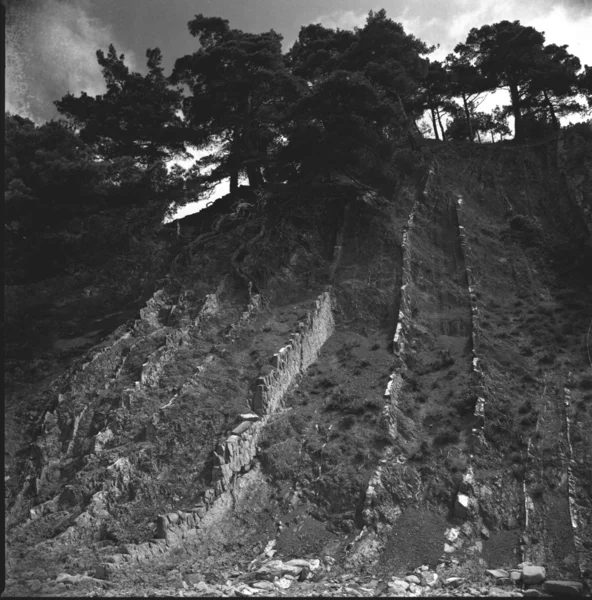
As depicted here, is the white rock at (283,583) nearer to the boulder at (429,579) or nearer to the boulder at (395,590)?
the boulder at (395,590)

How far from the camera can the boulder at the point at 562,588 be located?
35.5ft

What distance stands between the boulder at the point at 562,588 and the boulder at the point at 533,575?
23 cm

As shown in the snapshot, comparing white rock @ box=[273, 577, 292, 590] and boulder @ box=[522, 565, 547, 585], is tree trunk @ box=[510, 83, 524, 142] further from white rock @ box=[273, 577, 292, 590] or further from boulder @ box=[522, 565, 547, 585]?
white rock @ box=[273, 577, 292, 590]

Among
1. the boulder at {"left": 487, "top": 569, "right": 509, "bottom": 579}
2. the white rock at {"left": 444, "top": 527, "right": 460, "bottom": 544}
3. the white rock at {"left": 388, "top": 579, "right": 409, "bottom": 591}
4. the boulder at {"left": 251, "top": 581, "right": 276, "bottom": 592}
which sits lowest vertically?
the boulder at {"left": 487, "top": 569, "right": 509, "bottom": 579}

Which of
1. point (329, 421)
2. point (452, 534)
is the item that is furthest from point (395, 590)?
point (329, 421)

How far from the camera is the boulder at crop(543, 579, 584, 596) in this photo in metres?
10.8

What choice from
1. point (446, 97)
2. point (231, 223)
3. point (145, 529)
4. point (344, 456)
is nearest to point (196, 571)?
point (145, 529)

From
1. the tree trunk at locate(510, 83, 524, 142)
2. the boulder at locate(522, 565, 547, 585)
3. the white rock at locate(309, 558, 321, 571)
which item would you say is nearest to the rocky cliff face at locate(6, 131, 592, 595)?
the boulder at locate(522, 565, 547, 585)

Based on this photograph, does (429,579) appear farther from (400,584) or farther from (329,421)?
(329,421)

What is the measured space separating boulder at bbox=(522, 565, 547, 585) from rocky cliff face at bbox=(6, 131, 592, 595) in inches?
1.1

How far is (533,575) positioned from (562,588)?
568mm

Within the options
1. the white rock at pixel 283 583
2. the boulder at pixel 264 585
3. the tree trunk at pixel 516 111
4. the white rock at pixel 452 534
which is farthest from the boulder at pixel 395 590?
the tree trunk at pixel 516 111

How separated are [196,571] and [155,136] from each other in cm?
2112

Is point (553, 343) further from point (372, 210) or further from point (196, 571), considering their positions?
point (196, 571)
